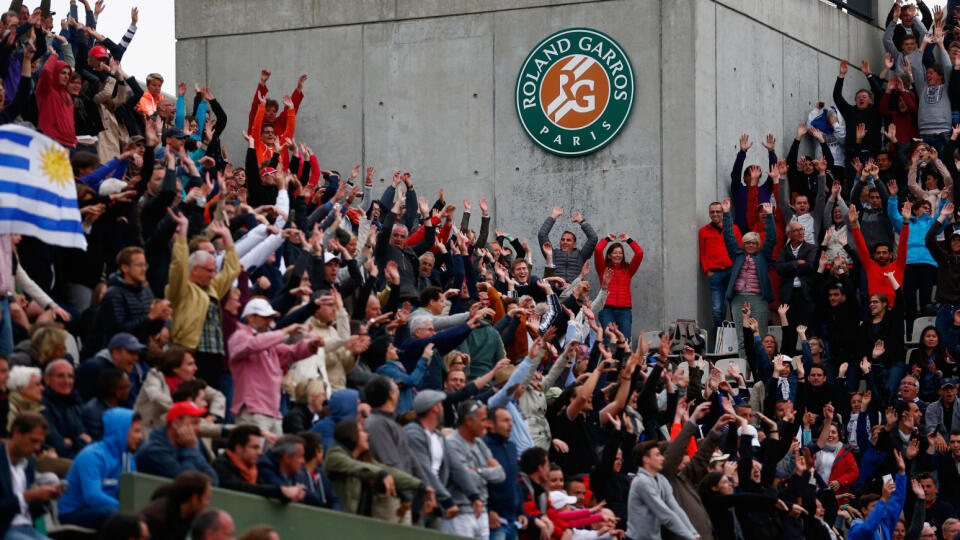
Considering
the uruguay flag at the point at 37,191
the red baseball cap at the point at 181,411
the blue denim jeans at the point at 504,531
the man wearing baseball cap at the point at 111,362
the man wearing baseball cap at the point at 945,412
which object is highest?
the uruguay flag at the point at 37,191

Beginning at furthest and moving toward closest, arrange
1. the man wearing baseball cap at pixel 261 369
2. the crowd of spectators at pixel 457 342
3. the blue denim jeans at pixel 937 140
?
the blue denim jeans at pixel 937 140
the man wearing baseball cap at pixel 261 369
the crowd of spectators at pixel 457 342

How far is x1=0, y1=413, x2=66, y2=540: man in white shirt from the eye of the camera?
10492mm

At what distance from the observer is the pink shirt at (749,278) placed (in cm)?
2378

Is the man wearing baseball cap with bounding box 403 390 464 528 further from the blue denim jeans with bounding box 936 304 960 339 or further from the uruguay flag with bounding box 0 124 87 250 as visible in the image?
the blue denim jeans with bounding box 936 304 960 339

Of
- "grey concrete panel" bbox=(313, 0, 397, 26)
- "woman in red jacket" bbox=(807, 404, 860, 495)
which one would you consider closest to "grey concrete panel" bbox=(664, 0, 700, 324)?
"woman in red jacket" bbox=(807, 404, 860, 495)

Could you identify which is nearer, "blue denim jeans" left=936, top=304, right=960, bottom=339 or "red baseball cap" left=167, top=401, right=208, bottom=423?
"red baseball cap" left=167, top=401, right=208, bottom=423

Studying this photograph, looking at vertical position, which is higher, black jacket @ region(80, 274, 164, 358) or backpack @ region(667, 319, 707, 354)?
black jacket @ region(80, 274, 164, 358)

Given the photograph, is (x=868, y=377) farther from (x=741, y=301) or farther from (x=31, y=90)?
(x=31, y=90)

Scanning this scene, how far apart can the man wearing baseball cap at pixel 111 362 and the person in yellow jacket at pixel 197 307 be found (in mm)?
1154

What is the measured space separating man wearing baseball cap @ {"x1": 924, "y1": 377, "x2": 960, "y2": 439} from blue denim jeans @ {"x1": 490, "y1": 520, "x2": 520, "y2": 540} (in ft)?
27.9

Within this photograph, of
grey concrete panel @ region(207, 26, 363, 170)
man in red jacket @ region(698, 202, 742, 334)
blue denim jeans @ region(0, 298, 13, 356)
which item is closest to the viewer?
blue denim jeans @ region(0, 298, 13, 356)

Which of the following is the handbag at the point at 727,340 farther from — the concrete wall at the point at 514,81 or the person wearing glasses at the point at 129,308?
the person wearing glasses at the point at 129,308

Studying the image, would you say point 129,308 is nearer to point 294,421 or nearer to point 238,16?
point 294,421

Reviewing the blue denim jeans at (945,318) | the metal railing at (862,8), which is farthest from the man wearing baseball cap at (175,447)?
the metal railing at (862,8)
